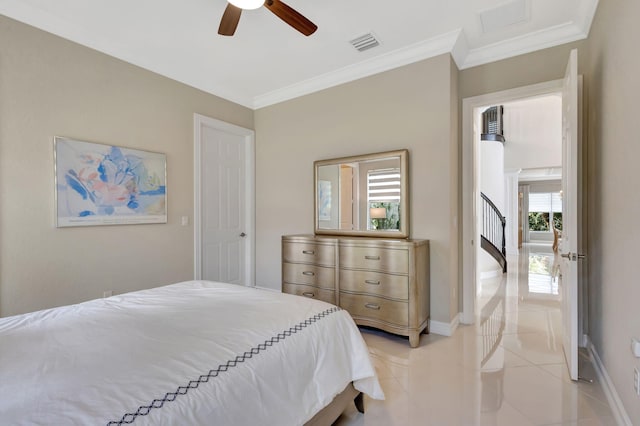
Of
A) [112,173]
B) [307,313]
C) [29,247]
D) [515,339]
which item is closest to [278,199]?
[112,173]

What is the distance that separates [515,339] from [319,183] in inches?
106

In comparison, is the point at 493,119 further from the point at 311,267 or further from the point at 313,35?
the point at 311,267

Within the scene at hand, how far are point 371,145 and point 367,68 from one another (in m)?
0.89

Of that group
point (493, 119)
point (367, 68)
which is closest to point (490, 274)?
point (367, 68)

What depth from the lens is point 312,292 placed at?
3.51m

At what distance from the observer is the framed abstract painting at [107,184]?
9.08ft

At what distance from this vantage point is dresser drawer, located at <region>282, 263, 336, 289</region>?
3.38 m

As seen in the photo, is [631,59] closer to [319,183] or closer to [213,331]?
[213,331]

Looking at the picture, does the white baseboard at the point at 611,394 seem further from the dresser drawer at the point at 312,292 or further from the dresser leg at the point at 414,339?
the dresser drawer at the point at 312,292

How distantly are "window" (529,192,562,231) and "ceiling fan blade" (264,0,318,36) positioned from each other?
13354mm

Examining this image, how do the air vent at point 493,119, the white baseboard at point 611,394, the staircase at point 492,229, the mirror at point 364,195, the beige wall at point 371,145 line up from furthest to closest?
the air vent at point 493,119
the staircase at point 492,229
the mirror at point 364,195
the beige wall at point 371,145
the white baseboard at point 611,394

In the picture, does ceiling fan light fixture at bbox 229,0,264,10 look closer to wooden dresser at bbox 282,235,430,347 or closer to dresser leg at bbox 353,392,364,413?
wooden dresser at bbox 282,235,430,347

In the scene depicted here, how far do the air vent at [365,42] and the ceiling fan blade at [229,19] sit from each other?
1347mm

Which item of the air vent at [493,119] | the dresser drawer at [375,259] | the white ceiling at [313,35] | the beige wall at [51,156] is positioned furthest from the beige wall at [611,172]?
the air vent at [493,119]
